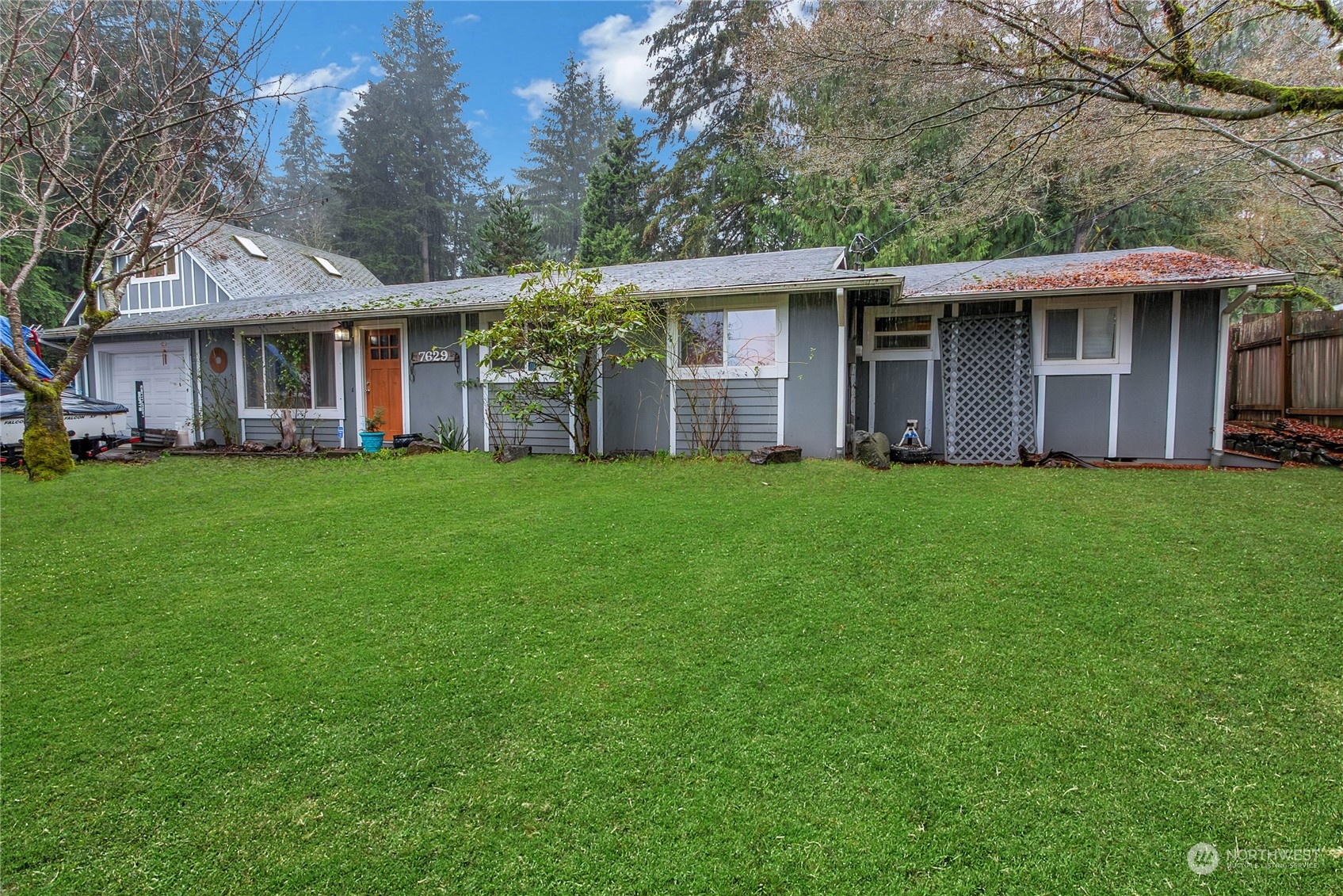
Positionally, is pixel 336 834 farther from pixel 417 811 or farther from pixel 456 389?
pixel 456 389

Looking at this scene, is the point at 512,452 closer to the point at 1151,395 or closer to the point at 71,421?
the point at 71,421

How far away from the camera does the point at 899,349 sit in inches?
338

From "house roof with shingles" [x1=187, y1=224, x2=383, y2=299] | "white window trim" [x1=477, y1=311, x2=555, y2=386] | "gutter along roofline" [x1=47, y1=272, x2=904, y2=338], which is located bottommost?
"white window trim" [x1=477, y1=311, x2=555, y2=386]

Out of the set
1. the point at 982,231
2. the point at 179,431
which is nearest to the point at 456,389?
the point at 179,431

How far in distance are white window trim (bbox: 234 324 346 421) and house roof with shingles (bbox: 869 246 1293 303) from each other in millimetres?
8954

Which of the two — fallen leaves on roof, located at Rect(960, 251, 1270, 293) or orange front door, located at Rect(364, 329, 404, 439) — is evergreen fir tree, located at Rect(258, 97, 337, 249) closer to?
orange front door, located at Rect(364, 329, 404, 439)

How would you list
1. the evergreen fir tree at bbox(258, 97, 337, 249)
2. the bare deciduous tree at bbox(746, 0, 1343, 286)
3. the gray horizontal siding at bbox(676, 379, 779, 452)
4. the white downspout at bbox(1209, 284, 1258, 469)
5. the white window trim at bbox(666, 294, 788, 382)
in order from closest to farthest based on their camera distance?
the bare deciduous tree at bbox(746, 0, 1343, 286)
the white downspout at bbox(1209, 284, 1258, 469)
the white window trim at bbox(666, 294, 788, 382)
the gray horizontal siding at bbox(676, 379, 779, 452)
the evergreen fir tree at bbox(258, 97, 337, 249)

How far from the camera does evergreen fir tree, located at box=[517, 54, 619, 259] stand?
31.2 m

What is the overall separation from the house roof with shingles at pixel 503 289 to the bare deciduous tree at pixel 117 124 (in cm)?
223

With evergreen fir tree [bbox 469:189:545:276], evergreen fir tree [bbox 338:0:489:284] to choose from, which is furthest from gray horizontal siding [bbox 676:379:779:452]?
evergreen fir tree [bbox 338:0:489:284]

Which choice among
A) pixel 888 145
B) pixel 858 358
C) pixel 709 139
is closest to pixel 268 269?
pixel 709 139

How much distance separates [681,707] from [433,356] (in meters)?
8.41

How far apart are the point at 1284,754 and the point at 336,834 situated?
3.02 metres

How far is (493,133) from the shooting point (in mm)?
31219
